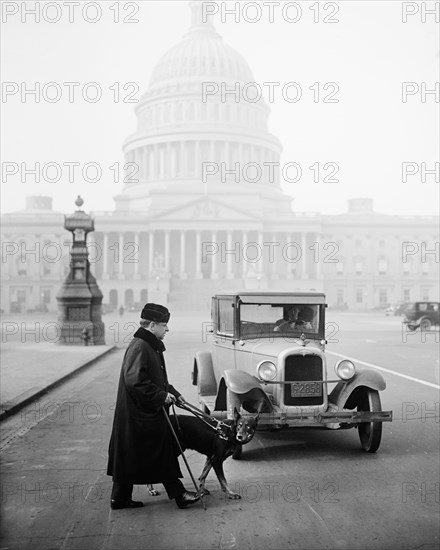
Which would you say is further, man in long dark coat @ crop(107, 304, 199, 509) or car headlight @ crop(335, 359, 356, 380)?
car headlight @ crop(335, 359, 356, 380)

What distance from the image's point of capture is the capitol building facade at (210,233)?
10200 centimetres

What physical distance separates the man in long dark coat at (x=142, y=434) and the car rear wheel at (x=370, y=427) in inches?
120

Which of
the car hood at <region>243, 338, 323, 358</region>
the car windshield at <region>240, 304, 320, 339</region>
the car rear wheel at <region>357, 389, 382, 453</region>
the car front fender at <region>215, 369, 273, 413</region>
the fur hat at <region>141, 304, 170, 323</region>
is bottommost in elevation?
the car rear wheel at <region>357, 389, 382, 453</region>

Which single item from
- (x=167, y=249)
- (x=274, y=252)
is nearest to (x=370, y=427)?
(x=167, y=249)

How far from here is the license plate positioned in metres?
8.54

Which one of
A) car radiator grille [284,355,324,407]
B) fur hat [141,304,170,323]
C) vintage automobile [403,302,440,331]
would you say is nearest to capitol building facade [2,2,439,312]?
vintage automobile [403,302,440,331]

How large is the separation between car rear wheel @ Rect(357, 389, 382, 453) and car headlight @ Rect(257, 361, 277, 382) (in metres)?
1.32

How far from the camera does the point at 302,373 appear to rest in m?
8.60

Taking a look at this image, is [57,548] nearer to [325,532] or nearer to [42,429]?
[325,532]

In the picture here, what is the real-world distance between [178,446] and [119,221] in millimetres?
99145

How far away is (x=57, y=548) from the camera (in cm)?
541

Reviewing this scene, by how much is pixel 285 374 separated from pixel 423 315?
33998 millimetres

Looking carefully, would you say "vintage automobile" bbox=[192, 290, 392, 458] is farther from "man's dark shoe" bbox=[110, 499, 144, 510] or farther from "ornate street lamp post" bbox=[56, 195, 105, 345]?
"ornate street lamp post" bbox=[56, 195, 105, 345]

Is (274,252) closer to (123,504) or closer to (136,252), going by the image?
(136,252)
